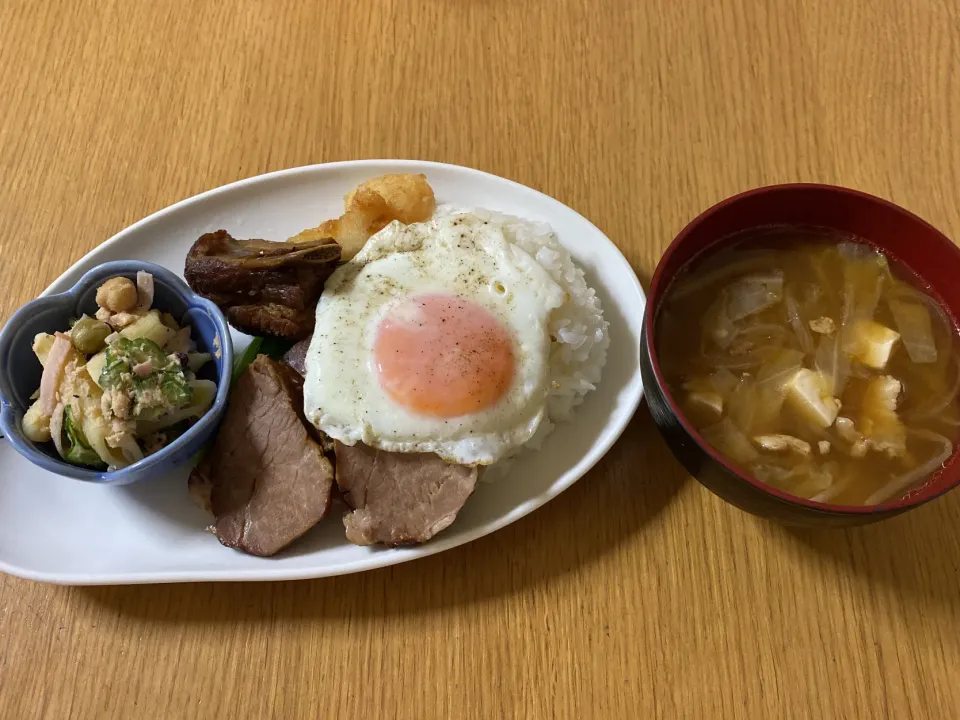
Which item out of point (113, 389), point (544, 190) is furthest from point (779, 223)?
point (113, 389)

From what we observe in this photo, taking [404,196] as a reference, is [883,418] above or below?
below

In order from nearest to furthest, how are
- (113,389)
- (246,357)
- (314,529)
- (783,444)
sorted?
1. (783,444)
2. (113,389)
3. (314,529)
4. (246,357)

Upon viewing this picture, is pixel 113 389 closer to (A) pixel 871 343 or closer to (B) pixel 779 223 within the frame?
(B) pixel 779 223

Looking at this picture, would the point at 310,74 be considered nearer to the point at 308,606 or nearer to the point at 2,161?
the point at 2,161

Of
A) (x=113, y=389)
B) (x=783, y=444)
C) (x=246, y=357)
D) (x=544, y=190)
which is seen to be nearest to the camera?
(x=783, y=444)

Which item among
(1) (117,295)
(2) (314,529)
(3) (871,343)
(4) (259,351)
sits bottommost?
(2) (314,529)

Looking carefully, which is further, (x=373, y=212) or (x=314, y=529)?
(x=373, y=212)
